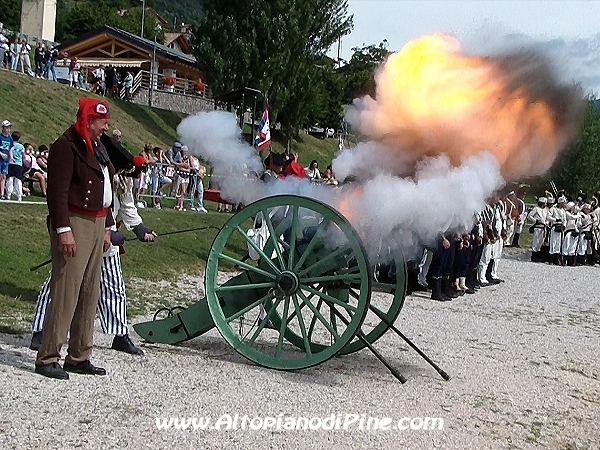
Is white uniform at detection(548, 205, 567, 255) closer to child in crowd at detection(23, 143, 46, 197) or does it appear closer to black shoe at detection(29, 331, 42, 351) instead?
child in crowd at detection(23, 143, 46, 197)

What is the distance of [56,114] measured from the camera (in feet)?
90.7

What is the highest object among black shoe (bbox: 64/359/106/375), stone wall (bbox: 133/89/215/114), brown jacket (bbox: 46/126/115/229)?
stone wall (bbox: 133/89/215/114)

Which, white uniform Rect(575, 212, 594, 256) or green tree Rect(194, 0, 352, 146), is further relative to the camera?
green tree Rect(194, 0, 352, 146)

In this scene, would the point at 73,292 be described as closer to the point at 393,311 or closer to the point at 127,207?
the point at 127,207

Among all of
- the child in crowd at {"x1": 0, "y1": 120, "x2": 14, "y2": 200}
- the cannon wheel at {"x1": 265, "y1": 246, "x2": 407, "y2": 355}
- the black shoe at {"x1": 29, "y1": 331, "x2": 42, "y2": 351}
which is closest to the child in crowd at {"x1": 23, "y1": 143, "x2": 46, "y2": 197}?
the child in crowd at {"x1": 0, "y1": 120, "x2": 14, "y2": 200}

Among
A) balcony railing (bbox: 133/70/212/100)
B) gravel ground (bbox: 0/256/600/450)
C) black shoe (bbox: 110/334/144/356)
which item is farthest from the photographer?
balcony railing (bbox: 133/70/212/100)

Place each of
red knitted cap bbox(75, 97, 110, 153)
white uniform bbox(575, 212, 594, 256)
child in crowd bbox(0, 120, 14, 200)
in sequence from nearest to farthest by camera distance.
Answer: red knitted cap bbox(75, 97, 110, 153)
child in crowd bbox(0, 120, 14, 200)
white uniform bbox(575, 212, 594, 256)

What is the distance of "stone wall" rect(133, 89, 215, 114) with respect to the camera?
3772 centimetres

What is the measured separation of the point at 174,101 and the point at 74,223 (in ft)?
112

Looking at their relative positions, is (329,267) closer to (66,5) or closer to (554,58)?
(554,58)

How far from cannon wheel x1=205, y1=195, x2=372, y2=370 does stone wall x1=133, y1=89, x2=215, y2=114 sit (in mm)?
31212

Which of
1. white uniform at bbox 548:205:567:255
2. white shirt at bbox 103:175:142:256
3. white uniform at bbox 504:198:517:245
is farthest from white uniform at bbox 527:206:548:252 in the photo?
white shirt at bbox 103:175:142:256

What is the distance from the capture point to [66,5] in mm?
82875

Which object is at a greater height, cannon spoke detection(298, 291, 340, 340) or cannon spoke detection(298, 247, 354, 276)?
cannon spoke detection(298, 247, 354, 276)
